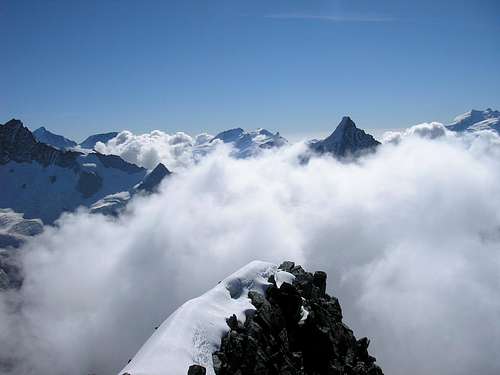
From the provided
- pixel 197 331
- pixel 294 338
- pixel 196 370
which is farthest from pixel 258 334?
pixel 196 370

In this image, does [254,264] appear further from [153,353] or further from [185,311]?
[153,353]

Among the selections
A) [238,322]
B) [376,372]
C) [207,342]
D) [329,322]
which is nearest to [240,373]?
[207,342]

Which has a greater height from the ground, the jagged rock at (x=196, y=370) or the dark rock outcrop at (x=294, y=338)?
the dark rock outcrop at (x=294, y=338)

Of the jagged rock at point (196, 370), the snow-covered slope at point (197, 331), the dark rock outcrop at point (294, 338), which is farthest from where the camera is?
the dark rock outcrop at point (294, 338)

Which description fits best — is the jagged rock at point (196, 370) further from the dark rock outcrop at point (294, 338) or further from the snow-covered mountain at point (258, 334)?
the dark rock outcrop at point (294, 338)

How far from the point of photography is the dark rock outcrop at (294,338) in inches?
1485

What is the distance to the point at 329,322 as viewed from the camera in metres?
53.0

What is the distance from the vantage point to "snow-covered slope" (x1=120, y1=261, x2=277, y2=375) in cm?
3244

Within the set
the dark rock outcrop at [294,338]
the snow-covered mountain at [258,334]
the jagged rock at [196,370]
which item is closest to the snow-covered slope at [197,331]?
the snow-covered mountain at [258,334]

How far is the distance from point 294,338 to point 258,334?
879 cm

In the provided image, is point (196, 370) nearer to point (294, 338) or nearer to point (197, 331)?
point (197, 331)

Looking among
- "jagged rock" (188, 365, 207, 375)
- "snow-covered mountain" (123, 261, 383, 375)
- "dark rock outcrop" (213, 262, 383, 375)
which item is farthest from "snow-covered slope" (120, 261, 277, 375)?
"jagged rock" (188, 365, 207, 375)

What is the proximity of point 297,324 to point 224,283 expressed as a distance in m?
10.00

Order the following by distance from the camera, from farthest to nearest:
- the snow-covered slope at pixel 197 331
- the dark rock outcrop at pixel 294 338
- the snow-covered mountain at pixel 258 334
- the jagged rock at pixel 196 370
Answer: the dark rock outcrop at pixel 294 338 < the snow-covered mountain at pixel 258 334 < the snow-covered slope at pixel 197 331 < the jagged rock at pixel 196 370
